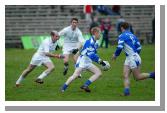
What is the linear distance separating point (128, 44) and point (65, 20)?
25113 mm

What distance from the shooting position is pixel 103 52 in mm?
35969

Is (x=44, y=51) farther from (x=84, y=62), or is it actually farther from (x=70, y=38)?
(x=70, y=38)

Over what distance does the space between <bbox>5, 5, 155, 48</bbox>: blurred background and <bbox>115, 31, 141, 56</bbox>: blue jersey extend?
73.6ft

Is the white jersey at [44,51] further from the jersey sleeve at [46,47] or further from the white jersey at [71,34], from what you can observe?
the white jersey at [71,34]

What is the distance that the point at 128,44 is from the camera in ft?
63.5

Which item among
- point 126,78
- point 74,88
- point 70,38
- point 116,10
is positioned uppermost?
point 116,10

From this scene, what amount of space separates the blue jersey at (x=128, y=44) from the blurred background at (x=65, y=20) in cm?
2242

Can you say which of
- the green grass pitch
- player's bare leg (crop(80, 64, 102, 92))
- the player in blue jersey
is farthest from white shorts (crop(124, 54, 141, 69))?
player's bare leg (crop(80, 64, 102, 92))

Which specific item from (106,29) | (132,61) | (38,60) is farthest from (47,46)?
(106,29)
